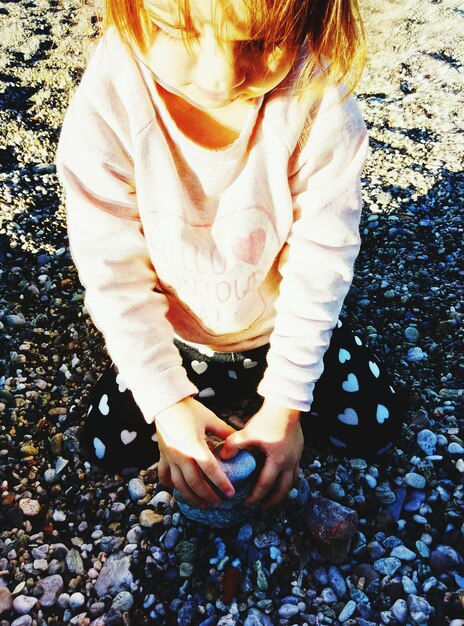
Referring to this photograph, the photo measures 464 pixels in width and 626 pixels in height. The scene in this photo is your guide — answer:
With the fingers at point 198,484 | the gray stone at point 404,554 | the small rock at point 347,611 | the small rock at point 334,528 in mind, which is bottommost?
the small rock at point 347,611

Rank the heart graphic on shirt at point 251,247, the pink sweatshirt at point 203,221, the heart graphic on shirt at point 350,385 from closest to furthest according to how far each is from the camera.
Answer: the pink sweatshirt at point 203,221 → the heart graphic on shirt at point 251,247 → the heart graphic on shirt at point 350,385

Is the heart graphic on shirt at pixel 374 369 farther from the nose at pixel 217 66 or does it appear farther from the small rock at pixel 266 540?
the nose at pixel 217 66

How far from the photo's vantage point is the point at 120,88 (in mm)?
1397

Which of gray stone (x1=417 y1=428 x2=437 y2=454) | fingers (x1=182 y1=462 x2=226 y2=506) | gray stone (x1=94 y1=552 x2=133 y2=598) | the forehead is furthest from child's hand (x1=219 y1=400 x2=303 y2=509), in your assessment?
the forehead

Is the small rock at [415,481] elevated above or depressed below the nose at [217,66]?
below

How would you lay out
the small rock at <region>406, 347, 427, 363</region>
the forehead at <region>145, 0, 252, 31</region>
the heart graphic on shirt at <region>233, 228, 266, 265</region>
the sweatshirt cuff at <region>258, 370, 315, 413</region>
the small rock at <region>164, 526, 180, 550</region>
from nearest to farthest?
the forehead at <region>145, 0, 252, 31</region>
the heart graphic on shirt at <region>233, 228, 266, 265</region>
the sweatshirt cuff at <region>258, 370, 315, 413</region>
the small rock at <region>164, 526, 180, 550</region>
the small rock at <region>406, 347, 427, 363</region>

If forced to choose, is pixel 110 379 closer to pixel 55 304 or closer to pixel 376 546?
pixel 55 304

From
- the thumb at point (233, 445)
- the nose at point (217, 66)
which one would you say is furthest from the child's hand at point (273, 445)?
the nose at point (217, 66)

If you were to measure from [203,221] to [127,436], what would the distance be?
0.86 m

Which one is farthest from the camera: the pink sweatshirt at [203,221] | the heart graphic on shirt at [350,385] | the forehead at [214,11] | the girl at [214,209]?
the heart graphic on shirt at [350,385]

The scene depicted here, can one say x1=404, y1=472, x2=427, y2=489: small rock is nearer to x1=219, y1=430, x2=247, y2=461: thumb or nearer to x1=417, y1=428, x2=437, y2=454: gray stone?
x1=417, y1=428, x2=437, y2=454: gray stone

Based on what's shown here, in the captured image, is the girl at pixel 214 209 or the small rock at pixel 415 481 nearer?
the girl at pixel 214 209

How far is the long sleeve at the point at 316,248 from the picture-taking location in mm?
1507

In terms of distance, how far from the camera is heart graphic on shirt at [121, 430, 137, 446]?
2.01 metres
